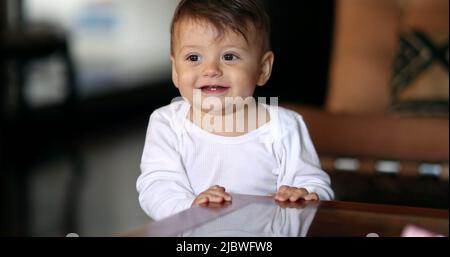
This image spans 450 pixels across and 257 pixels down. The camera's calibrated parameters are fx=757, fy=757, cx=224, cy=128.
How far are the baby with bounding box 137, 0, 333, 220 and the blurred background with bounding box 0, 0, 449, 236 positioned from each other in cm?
76

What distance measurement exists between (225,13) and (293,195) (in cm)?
20

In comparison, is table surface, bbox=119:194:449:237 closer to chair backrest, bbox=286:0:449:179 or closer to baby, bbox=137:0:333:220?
baby, bbox=137:0:333:220

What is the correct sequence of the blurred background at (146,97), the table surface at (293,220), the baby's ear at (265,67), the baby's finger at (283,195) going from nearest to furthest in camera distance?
the table surface at (293,220)
the baby's finger at (283,195)
the baby's ear at (265,67)
the blurred background at (146,97)

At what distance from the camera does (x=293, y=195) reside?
0.73 metres

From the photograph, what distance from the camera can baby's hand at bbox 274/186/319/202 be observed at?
2.39 feet

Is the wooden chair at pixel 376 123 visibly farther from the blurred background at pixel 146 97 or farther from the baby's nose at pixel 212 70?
the baby's nose at pixel 212 70

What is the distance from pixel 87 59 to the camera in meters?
3.56

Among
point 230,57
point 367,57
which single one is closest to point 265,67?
point 230,57

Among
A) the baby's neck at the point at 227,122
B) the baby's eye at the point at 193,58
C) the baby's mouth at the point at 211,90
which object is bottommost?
the baby's neck at the point at 227,122

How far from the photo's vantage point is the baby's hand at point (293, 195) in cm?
73

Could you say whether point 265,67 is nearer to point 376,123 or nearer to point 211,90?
point 211,90

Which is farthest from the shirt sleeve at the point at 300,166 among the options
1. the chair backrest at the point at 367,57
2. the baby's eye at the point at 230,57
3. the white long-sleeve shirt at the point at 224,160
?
the chair backrest at the point at 367,57

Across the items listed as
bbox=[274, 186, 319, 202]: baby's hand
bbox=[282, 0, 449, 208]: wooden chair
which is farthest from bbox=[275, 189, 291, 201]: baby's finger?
bbox=[282, 0, 449, 208]: wooden chair

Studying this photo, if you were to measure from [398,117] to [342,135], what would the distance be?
140 millimetres
